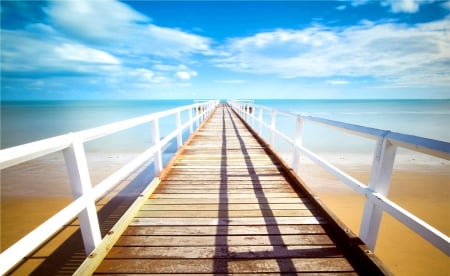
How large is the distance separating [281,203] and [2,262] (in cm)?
258

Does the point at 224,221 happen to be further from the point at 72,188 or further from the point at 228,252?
the point at 72,188

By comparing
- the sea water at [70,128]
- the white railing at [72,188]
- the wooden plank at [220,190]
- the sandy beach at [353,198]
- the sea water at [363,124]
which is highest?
the white railing at [72,188]

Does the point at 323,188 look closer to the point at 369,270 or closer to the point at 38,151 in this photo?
the point at 369,270

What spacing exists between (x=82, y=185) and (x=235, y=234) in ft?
4.80

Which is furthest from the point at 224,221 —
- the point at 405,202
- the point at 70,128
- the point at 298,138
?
the point at 70,128

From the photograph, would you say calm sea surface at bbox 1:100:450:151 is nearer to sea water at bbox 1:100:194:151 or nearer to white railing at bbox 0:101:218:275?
sea water at bbox 1:100:194:151

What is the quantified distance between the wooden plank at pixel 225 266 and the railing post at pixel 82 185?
260mm

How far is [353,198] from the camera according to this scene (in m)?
7.07

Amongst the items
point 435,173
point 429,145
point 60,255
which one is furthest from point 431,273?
point 435,173

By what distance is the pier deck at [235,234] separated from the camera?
1778 mm

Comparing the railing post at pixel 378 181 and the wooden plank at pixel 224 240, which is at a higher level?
the railing post at pixel 378 181

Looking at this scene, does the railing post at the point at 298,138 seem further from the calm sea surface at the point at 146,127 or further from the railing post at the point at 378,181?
the calm sea surface at the point at 146,127

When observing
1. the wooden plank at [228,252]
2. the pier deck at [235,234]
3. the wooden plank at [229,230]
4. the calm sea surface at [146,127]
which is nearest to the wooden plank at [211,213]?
the pier deck at [235,234]

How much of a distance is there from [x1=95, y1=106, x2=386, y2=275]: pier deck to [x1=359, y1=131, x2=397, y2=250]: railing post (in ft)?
0.41
